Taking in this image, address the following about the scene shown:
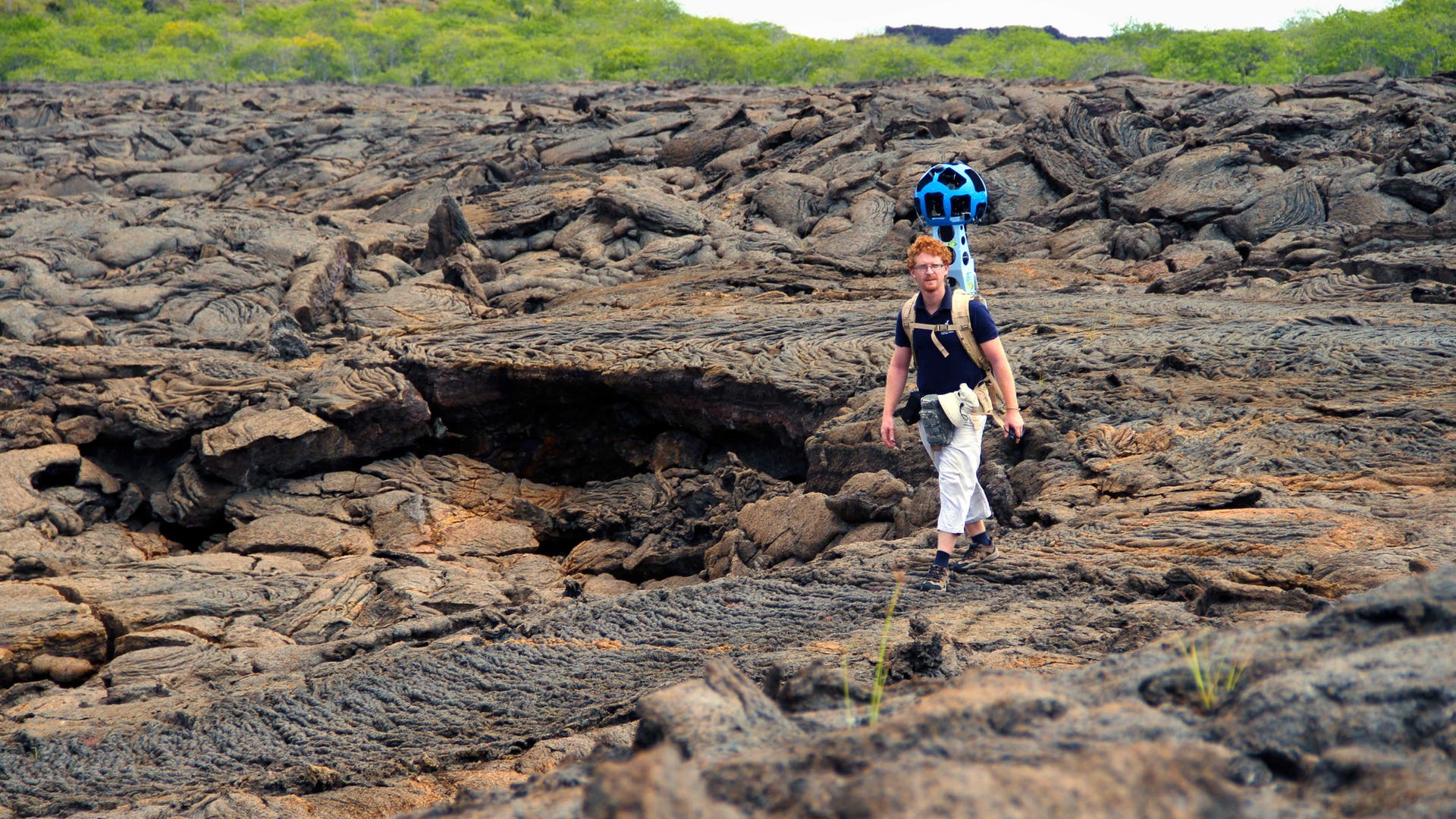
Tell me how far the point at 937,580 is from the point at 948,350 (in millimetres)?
1429

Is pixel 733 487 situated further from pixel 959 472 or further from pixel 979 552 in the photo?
pixel 959 472

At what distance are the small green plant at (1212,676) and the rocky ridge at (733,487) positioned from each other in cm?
5

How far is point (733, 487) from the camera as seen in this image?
1145 centimetres

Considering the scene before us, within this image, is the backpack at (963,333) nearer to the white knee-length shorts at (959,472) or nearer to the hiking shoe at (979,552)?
the white knee-length shorts at (959,472)

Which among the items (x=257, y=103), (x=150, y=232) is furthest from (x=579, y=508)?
(x=257, y=103)

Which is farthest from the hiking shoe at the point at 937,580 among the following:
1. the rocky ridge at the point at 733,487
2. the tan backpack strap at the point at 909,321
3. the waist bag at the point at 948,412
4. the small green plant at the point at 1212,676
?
the small green plant at the point at 1212,676

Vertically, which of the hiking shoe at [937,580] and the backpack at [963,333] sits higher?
the backpack at [963,333]

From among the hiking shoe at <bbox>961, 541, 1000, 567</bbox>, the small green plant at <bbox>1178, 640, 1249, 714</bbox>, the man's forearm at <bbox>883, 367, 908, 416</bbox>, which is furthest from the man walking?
the small green plant at <bbox>1178, 640, 1249, 714</bbox>

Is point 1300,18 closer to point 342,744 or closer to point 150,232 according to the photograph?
point 150,232

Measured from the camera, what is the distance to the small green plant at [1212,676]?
300 centimetres

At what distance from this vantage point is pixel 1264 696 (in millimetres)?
2824

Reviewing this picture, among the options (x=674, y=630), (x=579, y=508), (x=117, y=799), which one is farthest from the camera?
(x=579, y=508)

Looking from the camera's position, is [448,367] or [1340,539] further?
[448,367]

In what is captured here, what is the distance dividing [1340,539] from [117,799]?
7.05 meters
